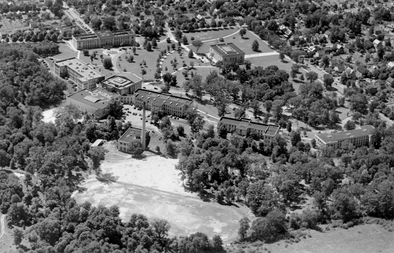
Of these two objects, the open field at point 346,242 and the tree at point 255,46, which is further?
the tree at point 255,46

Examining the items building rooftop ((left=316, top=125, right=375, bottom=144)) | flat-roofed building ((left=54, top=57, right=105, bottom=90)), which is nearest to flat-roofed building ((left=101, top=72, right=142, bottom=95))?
flat-roofed building ((left=54, top=57, right=105, bottom=90))

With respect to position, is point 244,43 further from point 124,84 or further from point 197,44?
point 124,84

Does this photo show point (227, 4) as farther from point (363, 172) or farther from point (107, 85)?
point (363, 172)

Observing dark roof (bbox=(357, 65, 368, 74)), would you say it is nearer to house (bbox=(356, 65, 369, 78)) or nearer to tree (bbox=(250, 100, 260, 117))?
house (bbox=(356, 65, 369, 78))

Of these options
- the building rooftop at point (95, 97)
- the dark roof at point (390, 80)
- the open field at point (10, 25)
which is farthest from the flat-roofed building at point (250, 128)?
the open field at point (10, 25)

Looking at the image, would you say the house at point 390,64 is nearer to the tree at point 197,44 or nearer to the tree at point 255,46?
the tree at point 255,46

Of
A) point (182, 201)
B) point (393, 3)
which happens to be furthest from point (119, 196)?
point (393, 3)
